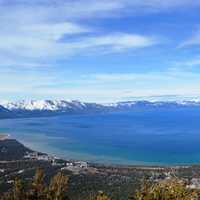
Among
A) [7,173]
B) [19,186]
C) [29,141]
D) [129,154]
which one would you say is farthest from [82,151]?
[19,186]

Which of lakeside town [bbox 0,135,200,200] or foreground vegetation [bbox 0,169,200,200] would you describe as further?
lakeside town [bbox 0,135,200,200]

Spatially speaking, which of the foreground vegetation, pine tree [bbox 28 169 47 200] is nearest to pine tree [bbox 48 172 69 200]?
the foreground vegetation

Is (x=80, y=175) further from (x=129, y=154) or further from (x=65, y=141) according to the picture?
(x=65, y=141)

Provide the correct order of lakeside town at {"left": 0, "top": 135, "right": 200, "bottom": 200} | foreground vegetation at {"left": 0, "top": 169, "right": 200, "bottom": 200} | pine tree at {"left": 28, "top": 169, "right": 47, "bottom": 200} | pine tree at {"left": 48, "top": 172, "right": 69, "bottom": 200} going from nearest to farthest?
1. foreground vegetation at {"left": 0, "top": 169, "right": 200, "bottom": 200}
2. pine tree at {"left": 48, "top": 172, "right": 69, "bottom": 200}
3. pine tree at {"left": 28, "top": 169, "right": 47, "bottom": 200}
4. lakeside town at {"left": 0, "top": 135, "right": 200, "bottom": 200}

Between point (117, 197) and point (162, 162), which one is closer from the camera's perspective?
point (117, 197)

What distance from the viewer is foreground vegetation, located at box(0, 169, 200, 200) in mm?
14312

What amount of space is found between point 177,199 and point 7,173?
81948 millimetres

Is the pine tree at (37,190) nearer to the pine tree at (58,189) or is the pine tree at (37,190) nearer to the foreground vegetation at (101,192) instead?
the foreground vegetation at (101,192)

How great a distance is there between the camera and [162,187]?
14.7 m

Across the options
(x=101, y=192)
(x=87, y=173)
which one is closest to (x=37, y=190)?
(x=101, y=192)

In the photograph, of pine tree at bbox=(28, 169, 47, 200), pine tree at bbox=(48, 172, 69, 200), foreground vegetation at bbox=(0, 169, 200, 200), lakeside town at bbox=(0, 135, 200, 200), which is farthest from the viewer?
lakeside town at bbox=(0, 135, 200, 200)

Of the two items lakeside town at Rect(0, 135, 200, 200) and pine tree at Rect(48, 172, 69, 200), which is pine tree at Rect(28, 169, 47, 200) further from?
lakeside town at Rect(0, 135, 200, 200)

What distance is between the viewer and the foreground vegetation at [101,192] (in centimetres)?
1431

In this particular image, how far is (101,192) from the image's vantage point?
15367 millimetres
